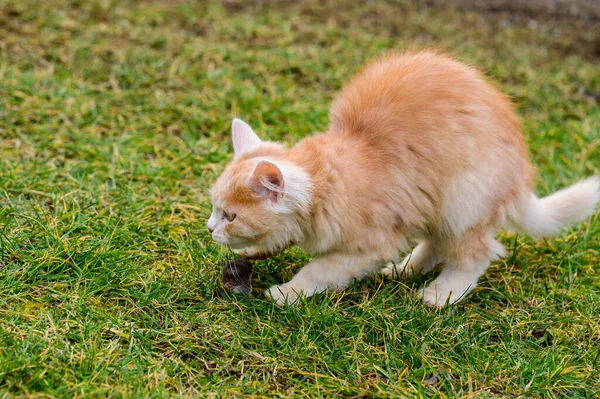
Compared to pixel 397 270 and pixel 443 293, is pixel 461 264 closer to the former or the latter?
pixel 443 293

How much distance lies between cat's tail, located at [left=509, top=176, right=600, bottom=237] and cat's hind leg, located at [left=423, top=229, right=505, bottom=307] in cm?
31

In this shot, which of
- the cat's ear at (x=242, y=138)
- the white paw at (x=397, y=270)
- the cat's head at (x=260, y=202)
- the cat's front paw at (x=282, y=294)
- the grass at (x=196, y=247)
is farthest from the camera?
the white paw at (x=397, y=270)

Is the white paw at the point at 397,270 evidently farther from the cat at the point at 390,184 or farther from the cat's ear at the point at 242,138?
the cat's ear at the point at 242,138

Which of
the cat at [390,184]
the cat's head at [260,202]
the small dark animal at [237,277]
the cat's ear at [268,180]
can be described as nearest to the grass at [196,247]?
the small dark animal at [237,277]

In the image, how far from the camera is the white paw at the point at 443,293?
407 cm

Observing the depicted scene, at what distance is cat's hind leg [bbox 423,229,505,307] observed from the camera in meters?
4.09

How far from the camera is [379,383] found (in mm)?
3422

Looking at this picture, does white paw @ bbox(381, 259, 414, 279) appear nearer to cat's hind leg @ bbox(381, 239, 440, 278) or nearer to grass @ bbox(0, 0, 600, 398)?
cat's hind leg @ bbox(381, 239, 440, 278)

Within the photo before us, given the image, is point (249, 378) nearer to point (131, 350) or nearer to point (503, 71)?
point (131, 350)

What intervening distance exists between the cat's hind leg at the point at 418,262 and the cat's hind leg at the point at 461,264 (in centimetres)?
15

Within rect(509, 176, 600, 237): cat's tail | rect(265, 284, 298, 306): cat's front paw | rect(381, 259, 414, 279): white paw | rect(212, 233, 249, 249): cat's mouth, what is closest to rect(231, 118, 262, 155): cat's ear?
rect(212, 233, 249, 249): cat's mouth

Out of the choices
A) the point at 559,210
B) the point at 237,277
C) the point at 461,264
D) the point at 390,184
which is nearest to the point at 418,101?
the point at 390,184

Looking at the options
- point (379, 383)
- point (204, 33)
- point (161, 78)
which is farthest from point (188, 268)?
point (204, 33)

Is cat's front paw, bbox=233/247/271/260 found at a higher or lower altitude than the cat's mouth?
lower
